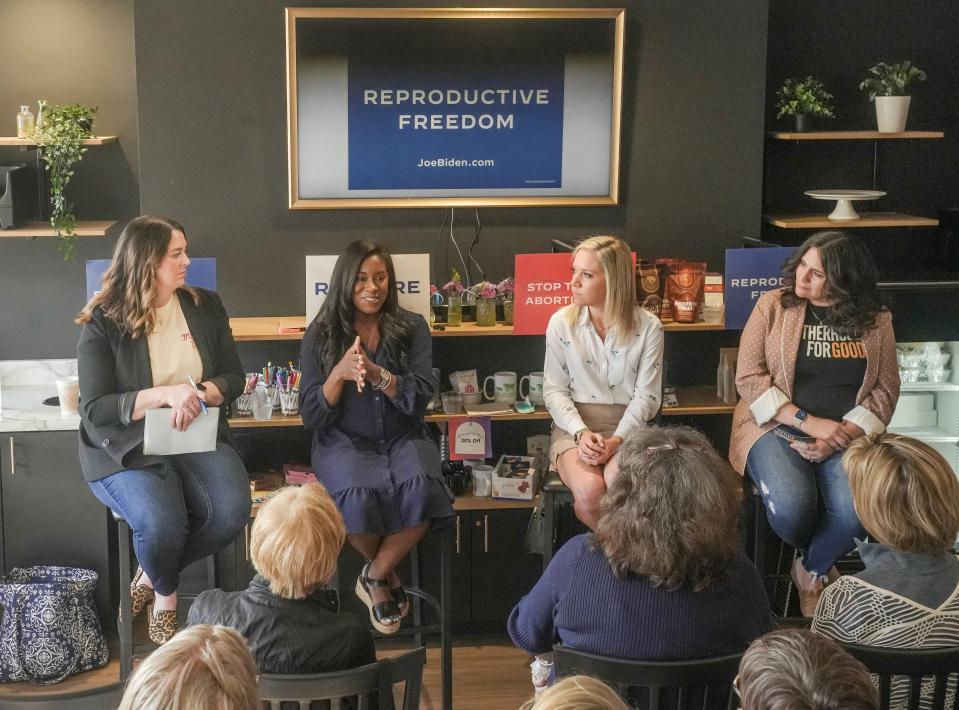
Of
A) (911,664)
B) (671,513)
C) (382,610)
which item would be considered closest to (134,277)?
(382,610)

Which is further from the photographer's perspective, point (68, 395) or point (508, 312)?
point (508, 312)

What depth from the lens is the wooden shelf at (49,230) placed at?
4574 millimetres

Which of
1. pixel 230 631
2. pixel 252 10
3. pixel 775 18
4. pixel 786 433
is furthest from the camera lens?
pixel 775 18

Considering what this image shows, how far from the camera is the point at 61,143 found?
14.9 ft

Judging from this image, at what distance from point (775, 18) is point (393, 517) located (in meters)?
2.65

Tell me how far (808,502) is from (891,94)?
1845 millimetres

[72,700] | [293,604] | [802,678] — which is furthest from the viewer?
[293,604]

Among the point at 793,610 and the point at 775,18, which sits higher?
the point at 775,18

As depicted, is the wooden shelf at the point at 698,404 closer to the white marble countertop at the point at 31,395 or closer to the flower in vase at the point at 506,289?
the flower in vase at the point at 506,289

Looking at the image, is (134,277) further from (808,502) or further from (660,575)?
(808,502)

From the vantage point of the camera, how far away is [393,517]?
391 cm

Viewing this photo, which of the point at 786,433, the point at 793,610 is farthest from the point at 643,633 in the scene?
the point at 793,610

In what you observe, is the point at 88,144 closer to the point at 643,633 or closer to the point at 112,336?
the point at 112,336

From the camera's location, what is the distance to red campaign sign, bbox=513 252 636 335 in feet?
14.4
